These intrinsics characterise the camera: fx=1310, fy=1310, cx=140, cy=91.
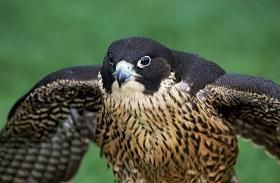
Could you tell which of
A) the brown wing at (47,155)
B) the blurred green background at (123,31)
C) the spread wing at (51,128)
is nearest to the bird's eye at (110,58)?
the spread wing at (51,128)

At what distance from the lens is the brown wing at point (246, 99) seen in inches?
341

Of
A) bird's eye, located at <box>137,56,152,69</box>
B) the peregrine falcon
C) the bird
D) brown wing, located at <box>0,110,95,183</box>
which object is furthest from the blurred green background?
bird's eye, located at <box>137,56,152,69</box>

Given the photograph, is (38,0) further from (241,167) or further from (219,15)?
(241,167)

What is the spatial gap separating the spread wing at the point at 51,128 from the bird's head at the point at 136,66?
844mm

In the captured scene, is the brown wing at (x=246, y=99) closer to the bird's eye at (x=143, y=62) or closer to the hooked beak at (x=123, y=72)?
the bird's eye at (x=143, y=62)

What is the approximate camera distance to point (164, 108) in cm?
843

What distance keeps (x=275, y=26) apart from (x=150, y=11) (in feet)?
4.79

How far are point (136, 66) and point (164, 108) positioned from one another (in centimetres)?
40

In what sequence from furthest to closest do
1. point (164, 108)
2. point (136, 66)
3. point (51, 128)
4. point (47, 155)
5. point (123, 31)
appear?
1. point (123, 31)
2. point (47, 155)
3. point (51, 128)
4. point (164, 108)
5. point (136, 66)

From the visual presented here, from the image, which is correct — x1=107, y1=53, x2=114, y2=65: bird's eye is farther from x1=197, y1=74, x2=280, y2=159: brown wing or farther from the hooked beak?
x1=197, y1=74, x2=280, y2=159: brown wing

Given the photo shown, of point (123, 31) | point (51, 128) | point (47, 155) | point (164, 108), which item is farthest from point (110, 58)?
point (123, 31)

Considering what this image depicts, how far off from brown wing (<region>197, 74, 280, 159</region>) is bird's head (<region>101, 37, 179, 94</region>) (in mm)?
437

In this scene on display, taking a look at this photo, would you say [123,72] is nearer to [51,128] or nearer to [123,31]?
[51,128]

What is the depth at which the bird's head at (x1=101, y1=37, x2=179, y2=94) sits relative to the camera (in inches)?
320
